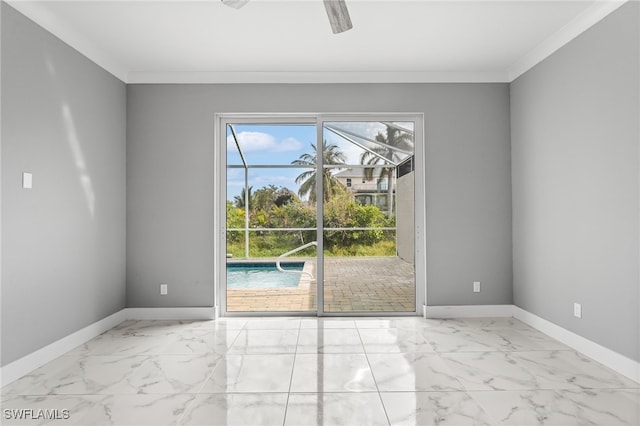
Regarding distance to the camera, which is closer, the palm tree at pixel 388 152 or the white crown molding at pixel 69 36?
the white crown molding at pixel 69 36

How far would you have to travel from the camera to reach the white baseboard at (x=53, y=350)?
2498 millimetres

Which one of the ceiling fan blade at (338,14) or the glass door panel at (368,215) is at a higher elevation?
the ceiling fan blade at (338,14)

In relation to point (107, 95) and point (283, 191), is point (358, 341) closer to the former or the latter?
point (283, 191)

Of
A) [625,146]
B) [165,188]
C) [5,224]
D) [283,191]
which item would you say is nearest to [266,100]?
[283,191]

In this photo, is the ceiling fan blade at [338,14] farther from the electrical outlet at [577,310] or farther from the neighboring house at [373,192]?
the electrical outlet at [577,310]

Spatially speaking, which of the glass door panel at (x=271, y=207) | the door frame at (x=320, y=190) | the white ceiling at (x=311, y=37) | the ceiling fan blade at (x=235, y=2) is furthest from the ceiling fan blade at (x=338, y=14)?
the glass door panel at (x=271, y=207)

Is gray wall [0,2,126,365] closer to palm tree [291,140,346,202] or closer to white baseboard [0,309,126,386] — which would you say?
white baseboard [0,309,126,386]

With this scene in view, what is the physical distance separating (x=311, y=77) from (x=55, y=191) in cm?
255

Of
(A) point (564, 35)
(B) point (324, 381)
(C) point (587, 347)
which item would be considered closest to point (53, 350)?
(B) point (324, 381)

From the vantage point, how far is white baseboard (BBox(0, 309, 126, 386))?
2498 mm

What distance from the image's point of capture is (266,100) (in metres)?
4.01

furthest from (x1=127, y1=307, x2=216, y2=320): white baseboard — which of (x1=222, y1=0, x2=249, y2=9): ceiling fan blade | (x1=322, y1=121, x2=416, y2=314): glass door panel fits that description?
(x1=222, y1=0, x2=249, y2=9): ceiling fan blade

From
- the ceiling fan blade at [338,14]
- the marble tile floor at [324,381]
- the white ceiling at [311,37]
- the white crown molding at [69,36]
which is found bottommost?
the marble tile floor at [324,381]

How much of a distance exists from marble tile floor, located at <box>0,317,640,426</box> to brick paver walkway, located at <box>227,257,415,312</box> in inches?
22.4
